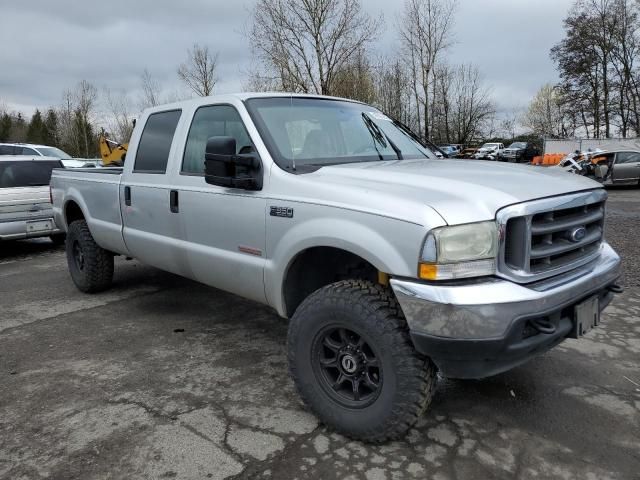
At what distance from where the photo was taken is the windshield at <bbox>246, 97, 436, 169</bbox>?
332 centimetres

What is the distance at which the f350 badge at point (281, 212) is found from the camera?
2.96m

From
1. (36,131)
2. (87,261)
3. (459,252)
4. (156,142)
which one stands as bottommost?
(87,261)

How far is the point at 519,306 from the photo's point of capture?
227 centimetres

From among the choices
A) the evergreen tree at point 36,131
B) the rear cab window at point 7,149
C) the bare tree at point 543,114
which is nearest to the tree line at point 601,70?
the bare tree at point 543,114

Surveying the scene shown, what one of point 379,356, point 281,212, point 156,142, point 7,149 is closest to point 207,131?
point 156,142

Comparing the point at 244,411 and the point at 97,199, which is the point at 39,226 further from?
the point at 244,411

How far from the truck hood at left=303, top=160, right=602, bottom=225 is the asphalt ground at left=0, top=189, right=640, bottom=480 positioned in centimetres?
126

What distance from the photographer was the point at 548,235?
2.56 metres

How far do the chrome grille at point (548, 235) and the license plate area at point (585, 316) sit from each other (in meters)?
0.20

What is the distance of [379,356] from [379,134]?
1.96 m

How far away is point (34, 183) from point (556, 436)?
850 cm

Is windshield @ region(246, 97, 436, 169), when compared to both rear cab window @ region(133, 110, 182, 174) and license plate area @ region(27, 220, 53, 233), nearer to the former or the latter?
rear cab window @ region(133, 110, 182, 174)

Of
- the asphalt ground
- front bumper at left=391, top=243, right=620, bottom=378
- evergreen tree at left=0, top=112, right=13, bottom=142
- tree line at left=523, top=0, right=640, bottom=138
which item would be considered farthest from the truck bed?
evergreen tree at left=0, top=112, right=13, bottom=142

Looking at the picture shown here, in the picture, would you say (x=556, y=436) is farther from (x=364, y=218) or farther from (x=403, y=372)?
(x=364, y=218)
